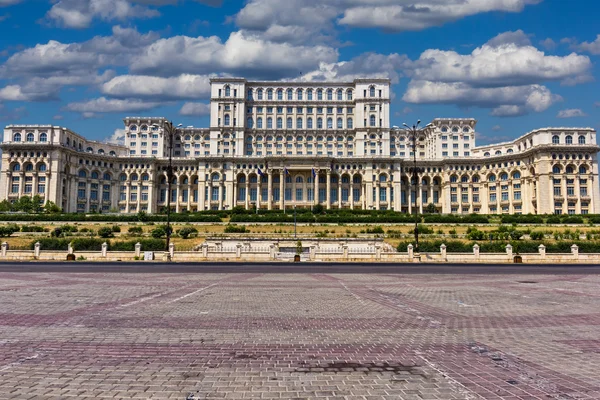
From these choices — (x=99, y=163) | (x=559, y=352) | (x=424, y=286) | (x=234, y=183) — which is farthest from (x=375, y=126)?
(x=559, y=352)

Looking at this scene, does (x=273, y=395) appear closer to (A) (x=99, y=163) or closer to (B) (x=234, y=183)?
(B) (x=234, y=183)

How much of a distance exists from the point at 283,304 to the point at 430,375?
26.9 feet

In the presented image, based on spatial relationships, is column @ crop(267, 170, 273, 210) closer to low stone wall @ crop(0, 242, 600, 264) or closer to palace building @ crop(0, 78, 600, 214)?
palace building @ crop(0, 78, 600, 214)

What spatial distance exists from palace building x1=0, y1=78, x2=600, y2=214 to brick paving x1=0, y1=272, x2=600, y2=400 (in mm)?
94252

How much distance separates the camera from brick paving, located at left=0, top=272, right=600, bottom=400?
6.92 m

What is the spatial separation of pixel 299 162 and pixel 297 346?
4103 inches

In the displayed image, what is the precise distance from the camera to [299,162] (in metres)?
113

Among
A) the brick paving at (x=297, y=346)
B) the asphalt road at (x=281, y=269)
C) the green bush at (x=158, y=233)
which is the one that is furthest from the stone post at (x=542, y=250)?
the green bush at (x=158, y=233)

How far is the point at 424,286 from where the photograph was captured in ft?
70.1

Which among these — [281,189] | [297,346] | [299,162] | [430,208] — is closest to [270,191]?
[281,189]

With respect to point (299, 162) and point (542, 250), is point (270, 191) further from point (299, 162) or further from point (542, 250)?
point (542, 250)

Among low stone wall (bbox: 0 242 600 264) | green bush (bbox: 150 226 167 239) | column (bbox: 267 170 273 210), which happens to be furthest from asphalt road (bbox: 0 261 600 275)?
column (bbox: 267 170 273 210)

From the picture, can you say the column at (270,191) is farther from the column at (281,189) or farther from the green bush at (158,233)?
the green bush at (158,233)

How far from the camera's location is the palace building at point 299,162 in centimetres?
10812
